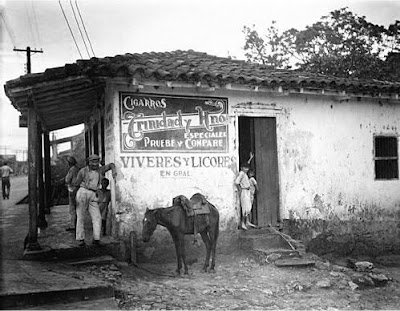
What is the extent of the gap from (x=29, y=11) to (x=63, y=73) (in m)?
1.06

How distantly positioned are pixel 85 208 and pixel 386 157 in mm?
7427

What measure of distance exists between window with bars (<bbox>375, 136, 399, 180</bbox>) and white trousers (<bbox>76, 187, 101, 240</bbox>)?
6973 mm

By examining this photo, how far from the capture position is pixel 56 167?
70.4 ft

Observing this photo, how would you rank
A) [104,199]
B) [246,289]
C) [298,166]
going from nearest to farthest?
[246,289]
[104,199]
[298,166]

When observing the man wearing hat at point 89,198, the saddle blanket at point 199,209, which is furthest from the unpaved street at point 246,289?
the saddle blanket at point 199,209

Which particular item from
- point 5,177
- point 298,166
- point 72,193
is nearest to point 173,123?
point 72,193

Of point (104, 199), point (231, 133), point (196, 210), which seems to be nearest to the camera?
point (196, 210)

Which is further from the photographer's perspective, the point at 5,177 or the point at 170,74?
the point at 5,177

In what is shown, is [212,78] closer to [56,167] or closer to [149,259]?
[149,259]

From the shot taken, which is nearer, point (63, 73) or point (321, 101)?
point (63, 73)

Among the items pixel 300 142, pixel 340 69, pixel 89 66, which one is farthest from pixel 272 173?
pixel 340 69

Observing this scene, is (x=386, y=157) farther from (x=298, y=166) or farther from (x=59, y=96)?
(x=59, y=96)

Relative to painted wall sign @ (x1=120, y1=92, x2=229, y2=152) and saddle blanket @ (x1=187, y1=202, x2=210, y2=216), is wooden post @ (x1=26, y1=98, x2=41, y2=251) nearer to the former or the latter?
painted wall sign @ (x1=120, y1=92, x2=229, y2=152)

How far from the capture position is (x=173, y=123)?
8477 millimetres
